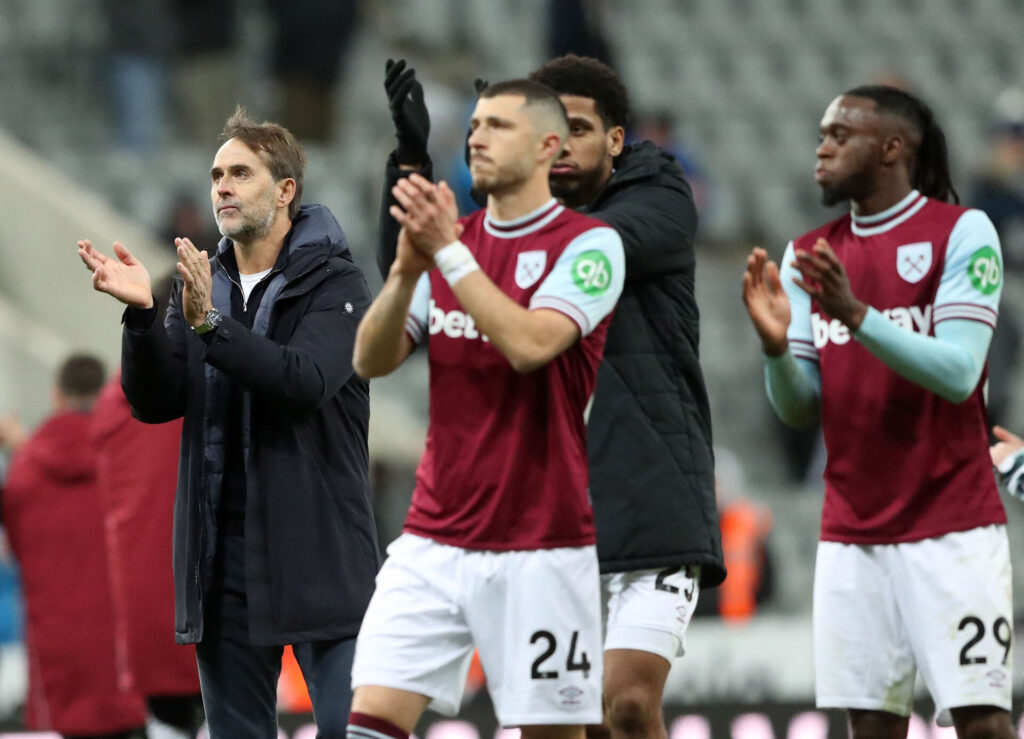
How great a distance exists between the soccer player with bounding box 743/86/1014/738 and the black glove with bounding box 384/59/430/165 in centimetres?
101

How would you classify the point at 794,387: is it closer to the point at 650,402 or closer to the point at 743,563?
the point at 650,402

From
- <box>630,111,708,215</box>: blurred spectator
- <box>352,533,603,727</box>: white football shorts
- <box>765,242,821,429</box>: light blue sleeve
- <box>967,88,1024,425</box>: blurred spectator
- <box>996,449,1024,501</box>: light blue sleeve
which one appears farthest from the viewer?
<box>630,111,708,215</box>: blurred spectator

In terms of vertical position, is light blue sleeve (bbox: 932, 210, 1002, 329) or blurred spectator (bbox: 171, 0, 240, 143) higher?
blurred spectator (bbox: 171, 0, 240, 143)

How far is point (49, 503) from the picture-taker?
7.50m

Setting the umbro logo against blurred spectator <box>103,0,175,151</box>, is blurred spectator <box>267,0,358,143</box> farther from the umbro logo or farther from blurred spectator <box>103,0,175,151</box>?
the umbro logo

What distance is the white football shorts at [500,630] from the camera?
4332 mm

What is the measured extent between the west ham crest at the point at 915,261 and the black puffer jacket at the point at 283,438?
1.51m

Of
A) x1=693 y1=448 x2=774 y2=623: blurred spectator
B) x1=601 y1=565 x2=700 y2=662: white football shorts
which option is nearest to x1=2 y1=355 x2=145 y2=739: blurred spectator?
x1=601 y1=565 x2=700 y2=662: white football shorts

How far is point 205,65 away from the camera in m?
12.3

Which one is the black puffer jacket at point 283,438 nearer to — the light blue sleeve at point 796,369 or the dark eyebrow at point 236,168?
the dark eyebrow at point 236,168

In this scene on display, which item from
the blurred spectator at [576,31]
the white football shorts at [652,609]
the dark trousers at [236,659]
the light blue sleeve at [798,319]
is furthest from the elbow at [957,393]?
the blurred spectator at [576,31]

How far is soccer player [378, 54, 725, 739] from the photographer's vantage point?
16.3 feet

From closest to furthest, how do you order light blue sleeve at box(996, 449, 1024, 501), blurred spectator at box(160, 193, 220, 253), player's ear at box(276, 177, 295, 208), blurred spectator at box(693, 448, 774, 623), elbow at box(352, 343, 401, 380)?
elbow at box(352, 343, 401, 380)
light blue sleeve at box(996, 449, 1024, 501)
player's ear at box(276, 177, 295, 208)
blurred spectator at box(693, 448, 774, 623)
blurred spectator at box(160, 193, 220, 253)

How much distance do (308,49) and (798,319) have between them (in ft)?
25.7
